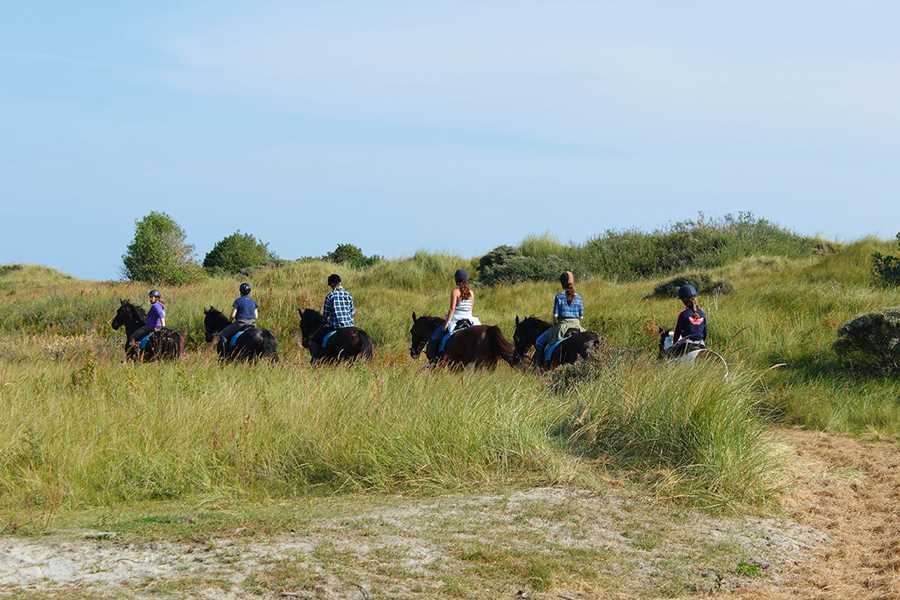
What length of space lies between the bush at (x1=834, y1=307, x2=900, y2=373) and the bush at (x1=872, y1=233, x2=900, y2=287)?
8.57m

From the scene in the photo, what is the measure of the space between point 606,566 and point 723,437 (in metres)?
2.72

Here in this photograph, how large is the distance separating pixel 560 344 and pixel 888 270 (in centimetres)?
1353

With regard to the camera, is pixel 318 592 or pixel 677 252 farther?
pixel 677 252

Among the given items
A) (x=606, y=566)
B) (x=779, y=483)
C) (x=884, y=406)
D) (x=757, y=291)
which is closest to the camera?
(x=606, y=566)

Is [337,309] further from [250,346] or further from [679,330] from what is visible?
[679,330]

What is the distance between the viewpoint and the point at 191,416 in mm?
10047

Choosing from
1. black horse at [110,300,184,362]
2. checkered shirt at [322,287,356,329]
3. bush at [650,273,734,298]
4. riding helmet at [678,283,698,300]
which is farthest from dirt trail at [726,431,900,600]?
bush at [650,273,734,298]

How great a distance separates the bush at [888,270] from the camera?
2445cm

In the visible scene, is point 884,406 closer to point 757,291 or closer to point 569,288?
point 569,288

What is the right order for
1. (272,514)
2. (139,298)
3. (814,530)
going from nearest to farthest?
(272,514)
(814,530)
(139,298)

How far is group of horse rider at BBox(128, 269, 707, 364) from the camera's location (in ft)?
44.8

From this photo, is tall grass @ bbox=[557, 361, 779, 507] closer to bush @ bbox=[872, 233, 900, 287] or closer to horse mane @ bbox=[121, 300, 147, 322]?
horse mane @ bbox=[121, 300, 147, 322]

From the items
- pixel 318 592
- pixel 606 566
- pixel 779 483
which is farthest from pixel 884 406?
pixel 318 592

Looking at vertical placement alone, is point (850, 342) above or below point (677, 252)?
below
